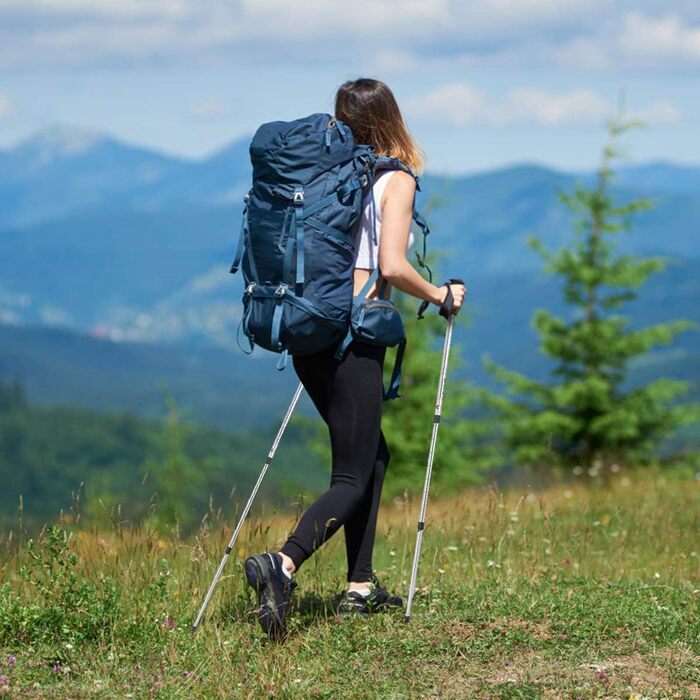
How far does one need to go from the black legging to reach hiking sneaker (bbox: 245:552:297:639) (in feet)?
0.34

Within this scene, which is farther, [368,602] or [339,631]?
[368,602]

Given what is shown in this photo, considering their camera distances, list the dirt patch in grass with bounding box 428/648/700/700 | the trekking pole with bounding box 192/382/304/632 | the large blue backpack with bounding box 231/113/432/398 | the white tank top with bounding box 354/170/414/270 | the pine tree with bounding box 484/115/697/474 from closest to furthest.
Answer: the dirt patch in grass with bounding box 428/648/700/700 → the large blue backpack with bounding box 231/113/432/398 → the white tank top with bounding box 354/170/414/270 → the trekking pole with bounding box 192/382/304/632 → the pine tree with bounding box 484/115/697/474

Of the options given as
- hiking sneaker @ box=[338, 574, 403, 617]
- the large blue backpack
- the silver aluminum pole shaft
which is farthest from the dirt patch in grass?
the large blue backpack

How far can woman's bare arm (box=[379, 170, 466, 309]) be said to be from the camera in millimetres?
4117

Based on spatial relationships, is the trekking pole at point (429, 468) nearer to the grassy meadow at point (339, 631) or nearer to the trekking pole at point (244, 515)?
the grassy meadow at point (339, 631)

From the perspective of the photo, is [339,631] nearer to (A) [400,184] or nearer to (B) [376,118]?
(A) [400,184]

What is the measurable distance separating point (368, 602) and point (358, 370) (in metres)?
0.98

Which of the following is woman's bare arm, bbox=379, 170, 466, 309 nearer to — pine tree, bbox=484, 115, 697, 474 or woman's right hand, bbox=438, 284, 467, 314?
woman's right hand, bbox=438, 284, 467, 314

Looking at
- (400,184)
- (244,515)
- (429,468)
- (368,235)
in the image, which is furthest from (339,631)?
(400,184)

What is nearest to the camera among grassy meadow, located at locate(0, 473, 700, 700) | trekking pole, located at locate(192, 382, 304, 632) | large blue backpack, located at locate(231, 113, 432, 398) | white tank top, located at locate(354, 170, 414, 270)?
grassy meadow, located at locate(0, 473, 700, 700)

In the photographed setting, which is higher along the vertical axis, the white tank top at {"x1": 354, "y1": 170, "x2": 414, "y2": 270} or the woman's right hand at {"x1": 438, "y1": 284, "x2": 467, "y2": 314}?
the white tank top at {"x1": 354, "y1": 170, "x2": 414, "y2": 270}

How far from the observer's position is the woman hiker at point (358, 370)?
4129 mm

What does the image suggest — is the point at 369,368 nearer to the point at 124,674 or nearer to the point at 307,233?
the point at 307,233

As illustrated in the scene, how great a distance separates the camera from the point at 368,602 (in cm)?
448
